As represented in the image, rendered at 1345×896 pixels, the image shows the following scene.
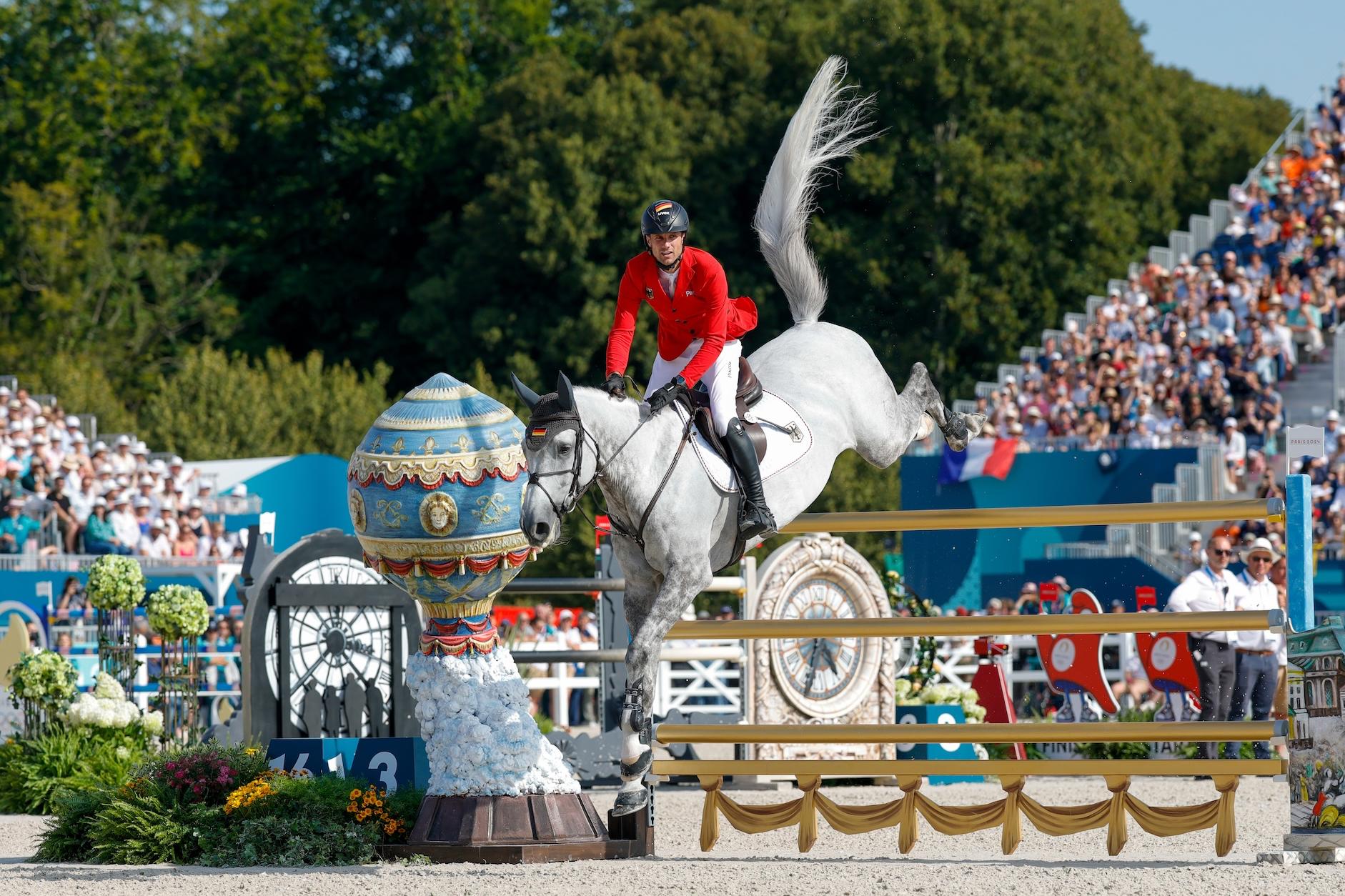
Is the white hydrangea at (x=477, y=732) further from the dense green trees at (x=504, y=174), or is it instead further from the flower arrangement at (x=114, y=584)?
the dense green trees at (x=504, y=174)

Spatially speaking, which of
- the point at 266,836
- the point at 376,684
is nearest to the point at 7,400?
the point at 376,684

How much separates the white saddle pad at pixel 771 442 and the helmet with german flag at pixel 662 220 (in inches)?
26.9

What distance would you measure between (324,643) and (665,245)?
299 centimetres

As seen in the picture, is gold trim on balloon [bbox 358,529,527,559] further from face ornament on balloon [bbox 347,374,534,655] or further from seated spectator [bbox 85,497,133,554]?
seated spectator [bbox 85,497,133,554]

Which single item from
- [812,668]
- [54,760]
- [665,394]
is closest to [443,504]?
[665,394]

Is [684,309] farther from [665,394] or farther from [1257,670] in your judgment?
[1257,670]

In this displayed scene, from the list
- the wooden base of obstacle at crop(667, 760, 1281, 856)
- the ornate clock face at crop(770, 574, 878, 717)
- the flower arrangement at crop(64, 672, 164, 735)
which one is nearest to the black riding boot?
the wooden base of obstacle at crop(667, 760, 1281, 856)

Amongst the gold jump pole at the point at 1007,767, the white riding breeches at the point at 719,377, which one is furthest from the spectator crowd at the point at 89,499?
the white riding breeches at the point at 719,377

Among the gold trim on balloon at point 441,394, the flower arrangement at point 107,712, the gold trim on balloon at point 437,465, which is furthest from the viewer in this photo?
the flower arrangement at point 107,712

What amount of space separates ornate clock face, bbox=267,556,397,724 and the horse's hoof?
215cm

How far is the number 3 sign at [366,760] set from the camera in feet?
25.5

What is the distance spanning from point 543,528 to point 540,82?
27272 mm

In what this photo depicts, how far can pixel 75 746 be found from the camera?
10.4 meters

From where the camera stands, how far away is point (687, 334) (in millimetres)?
6938
